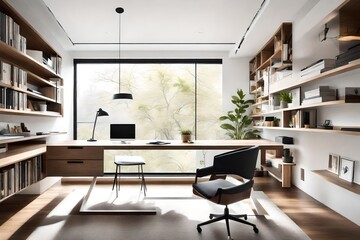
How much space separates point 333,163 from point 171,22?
3006 millimetres

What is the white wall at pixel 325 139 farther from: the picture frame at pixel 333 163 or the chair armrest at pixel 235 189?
the chair armrest at pixel 235 189

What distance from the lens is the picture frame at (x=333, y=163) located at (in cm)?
328

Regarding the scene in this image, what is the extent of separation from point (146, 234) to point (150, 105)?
4.22m

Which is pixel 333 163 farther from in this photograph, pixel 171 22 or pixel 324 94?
pixel 171 22

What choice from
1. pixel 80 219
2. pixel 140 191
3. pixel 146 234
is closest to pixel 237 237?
pixel 146 234

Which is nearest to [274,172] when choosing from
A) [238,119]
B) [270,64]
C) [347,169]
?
[238,119]

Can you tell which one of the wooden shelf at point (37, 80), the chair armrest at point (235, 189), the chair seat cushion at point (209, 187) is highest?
the wooden shelf at point (37, 80)

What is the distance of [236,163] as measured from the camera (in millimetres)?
2840

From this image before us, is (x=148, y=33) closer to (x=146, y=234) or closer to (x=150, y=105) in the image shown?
(x=150, y=105)

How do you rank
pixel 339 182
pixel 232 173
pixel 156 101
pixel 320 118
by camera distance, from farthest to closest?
pixel 156 101 < pixel 320 118 < pixel 339 182 < pixel 232 173

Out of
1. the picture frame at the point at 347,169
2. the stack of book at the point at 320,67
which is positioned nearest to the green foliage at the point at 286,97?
the stack of book at the point at 320,67

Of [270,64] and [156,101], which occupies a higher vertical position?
[270,64]

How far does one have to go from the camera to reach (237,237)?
2717mm

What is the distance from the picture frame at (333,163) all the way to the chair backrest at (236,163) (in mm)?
1144
